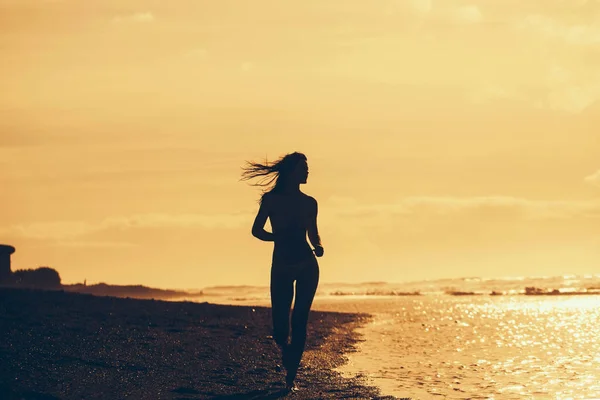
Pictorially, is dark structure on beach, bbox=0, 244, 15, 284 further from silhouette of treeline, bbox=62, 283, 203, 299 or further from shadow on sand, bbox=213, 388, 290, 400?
shadow on sand, bbox=213, 388, 290, 400

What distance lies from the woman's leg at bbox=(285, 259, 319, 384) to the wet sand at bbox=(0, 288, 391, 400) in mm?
383

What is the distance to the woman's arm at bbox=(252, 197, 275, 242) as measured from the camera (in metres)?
12.3

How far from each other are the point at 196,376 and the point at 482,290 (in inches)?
2591

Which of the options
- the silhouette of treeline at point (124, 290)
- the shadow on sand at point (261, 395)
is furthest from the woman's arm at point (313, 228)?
the silhouette of treeline at point (124, 290)

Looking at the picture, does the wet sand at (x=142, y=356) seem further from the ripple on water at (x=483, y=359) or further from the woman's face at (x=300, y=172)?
the woman's face at (x=300, y=172)

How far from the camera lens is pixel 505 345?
20.7 m

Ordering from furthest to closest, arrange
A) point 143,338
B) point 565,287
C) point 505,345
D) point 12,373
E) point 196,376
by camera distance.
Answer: point 565,287 → point 505,345 → point 143,338 → point 196,376 → point 12,373

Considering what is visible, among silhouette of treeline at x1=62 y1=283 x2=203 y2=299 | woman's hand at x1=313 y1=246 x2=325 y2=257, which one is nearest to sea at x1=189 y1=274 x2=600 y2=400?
woman's hand at x1=313 y1=246 x2=325 y2=257

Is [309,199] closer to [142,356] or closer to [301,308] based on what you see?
[301,308]

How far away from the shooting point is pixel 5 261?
128 feet

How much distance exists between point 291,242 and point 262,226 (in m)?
0.46

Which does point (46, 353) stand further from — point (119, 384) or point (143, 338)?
point (143, 338)

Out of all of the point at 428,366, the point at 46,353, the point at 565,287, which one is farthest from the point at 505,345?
the point at 565,287

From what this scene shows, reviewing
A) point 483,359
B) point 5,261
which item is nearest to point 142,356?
point 483,359
